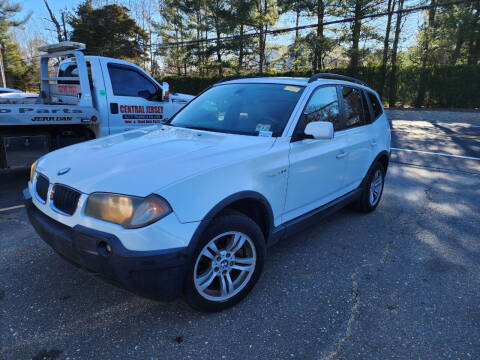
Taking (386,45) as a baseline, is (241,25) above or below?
above

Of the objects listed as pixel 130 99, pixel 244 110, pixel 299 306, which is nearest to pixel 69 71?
pixel 130 99

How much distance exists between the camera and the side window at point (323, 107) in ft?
10.4

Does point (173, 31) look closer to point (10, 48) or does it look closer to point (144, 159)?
point (10, 48)

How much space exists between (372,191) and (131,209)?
360cm

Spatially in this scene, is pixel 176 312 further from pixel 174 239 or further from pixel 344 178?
pixel 344 178

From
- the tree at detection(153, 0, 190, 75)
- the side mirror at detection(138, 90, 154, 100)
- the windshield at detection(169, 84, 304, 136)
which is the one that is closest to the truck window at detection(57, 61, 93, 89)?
the side mirror at detection(138, 90, 154, 100)

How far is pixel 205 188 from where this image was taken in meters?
2.22

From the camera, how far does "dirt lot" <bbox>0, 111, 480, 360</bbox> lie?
218cm

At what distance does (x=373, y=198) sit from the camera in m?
4.68

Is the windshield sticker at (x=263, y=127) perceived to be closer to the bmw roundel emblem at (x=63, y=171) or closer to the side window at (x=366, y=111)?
the bmw roundel emblem at (x=63, y=171)

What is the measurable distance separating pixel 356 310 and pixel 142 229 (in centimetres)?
176

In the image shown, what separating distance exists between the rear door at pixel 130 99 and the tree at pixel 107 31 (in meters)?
31.8

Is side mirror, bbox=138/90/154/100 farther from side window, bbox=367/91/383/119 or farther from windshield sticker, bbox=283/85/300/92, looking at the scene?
side window, bbox=367/91/383/119

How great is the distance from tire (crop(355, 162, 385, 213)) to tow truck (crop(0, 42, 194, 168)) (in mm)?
4157
